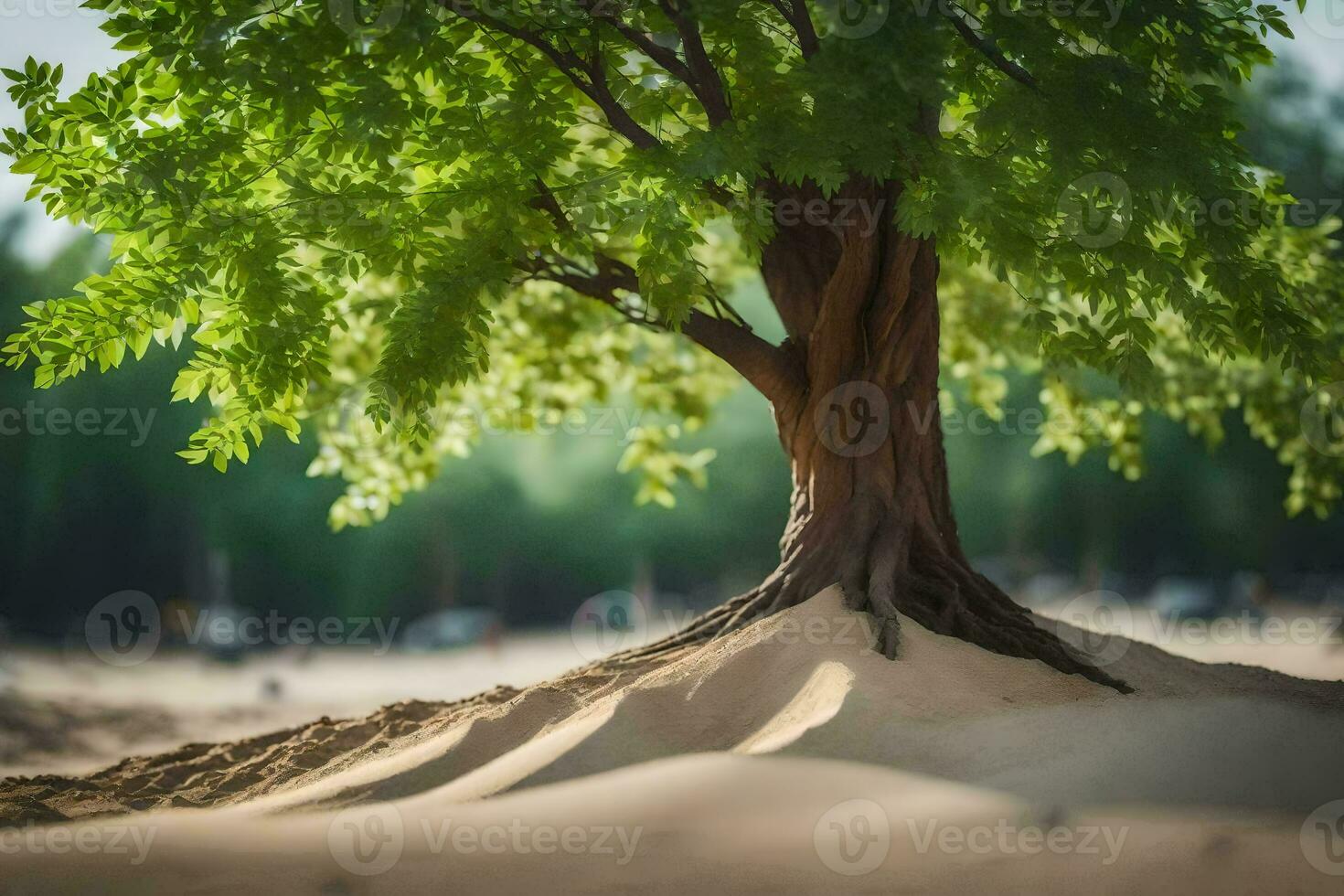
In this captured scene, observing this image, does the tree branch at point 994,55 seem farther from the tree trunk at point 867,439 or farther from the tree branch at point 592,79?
the tree branch at point 592,79

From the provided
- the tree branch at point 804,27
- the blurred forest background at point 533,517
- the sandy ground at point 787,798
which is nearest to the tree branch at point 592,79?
the tree branch at point 804,27

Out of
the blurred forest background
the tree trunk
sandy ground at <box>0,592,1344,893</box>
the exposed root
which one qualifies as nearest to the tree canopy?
the tree trunk

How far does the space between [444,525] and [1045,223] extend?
75.4ft

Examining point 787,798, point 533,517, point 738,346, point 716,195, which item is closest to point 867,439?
point 738,346

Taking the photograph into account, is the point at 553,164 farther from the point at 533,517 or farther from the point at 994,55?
the point at 533,517

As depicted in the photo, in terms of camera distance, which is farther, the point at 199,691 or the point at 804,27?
the point at 199,691

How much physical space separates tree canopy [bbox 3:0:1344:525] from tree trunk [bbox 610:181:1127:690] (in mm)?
687

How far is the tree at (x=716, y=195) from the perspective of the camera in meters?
6.44

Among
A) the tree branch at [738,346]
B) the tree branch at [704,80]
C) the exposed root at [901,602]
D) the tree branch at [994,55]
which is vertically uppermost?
the tree branch at [704,80]

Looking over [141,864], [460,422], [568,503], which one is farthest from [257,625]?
[141,864]

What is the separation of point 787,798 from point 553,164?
4.17 m

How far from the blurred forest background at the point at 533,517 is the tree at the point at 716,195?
1652 centimetres

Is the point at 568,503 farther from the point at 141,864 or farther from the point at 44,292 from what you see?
the point at 141,864

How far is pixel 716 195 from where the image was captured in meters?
7.74
